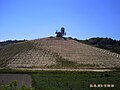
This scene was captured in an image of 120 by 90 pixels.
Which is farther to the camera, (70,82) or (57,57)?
(57,57)

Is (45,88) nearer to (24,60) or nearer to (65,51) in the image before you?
(24,60)

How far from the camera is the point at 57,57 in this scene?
278 feet

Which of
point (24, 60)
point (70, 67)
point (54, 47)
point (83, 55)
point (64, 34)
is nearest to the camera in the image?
point (70, 67)

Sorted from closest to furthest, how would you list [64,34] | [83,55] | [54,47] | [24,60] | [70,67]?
[70,67], [24,60], [83,55], [54,47], [64,34]

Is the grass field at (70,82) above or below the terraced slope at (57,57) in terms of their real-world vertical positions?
below

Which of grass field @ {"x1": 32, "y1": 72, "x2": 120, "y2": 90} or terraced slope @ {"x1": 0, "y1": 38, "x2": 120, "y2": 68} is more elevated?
terraced slope @ {"x1": 0, "y1": 38, "x2": 120, "y2": 68}

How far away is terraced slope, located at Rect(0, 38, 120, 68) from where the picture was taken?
7925 centimetres

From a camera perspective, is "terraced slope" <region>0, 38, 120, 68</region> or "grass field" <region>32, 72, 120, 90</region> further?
"terraced slope" <region>0, 38, 120, 68</region>

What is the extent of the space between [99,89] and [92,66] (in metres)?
38.0

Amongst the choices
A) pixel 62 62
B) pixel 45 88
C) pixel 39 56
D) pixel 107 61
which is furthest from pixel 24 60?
pixel 45 88

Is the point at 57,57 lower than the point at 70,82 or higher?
higher

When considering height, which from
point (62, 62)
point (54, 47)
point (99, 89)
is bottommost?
point (99, 89)

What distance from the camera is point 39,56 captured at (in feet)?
281

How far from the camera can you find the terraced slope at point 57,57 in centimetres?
7925
